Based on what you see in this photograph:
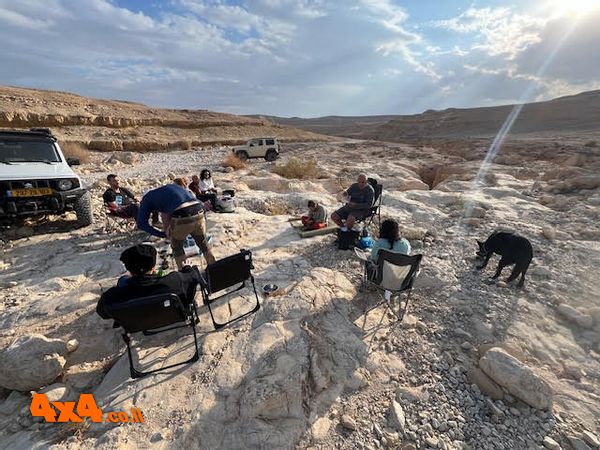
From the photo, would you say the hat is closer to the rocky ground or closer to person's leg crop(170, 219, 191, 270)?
the rocky ground

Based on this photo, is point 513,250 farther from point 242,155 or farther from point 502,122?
point 502,122

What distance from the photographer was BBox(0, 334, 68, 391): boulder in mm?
2609

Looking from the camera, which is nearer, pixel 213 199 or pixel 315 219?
pixel 315 219

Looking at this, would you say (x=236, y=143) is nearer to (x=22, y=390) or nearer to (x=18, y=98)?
(x=18, y=98)

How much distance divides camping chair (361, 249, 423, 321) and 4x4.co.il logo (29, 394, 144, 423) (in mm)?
2786

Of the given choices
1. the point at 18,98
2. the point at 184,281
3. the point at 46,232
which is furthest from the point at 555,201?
the point at 18,98

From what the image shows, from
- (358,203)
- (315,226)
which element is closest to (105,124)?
(315,226)

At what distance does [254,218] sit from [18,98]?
2702cm

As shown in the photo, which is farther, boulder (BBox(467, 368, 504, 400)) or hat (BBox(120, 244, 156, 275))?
boulder (BBox(467, 368, 504, 400))

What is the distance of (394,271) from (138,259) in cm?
275

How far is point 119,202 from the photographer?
6.22 meters

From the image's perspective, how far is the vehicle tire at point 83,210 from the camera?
5992 millimetres

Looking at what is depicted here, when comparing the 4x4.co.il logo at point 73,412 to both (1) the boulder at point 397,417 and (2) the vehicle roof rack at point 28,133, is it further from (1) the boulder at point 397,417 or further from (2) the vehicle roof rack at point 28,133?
(2) the vehicle roof rack at point 28,133

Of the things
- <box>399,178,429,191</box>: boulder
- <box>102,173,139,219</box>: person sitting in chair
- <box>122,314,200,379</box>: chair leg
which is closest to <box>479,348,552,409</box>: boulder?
<box>122,314,200,379</box>: chair leg
